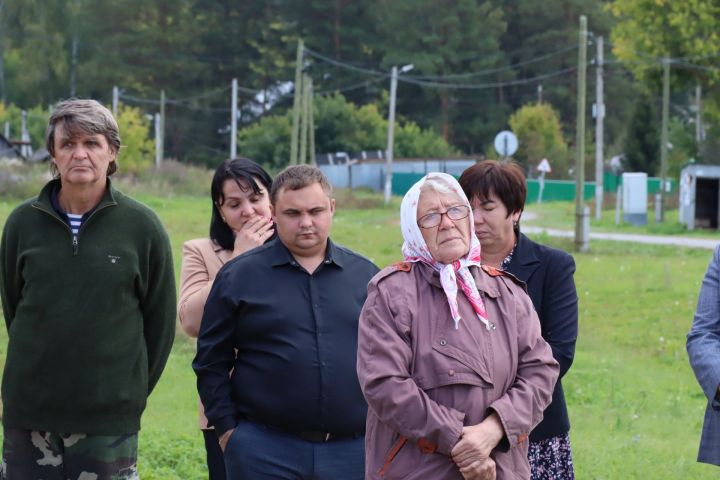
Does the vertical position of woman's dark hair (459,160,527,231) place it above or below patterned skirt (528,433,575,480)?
above

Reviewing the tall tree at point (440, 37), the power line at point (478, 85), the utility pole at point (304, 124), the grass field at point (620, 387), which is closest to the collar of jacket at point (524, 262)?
the grass field at point (620, 387)

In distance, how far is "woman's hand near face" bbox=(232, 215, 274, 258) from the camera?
17.1ft

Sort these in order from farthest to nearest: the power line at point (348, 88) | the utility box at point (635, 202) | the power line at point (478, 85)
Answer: the power line at point (348, 88)
the power line at point (478, 85)
the utility box at point (635, 202)

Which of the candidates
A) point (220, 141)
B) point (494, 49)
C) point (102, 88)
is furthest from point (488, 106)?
point (102, 88)

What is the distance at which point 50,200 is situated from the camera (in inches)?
186

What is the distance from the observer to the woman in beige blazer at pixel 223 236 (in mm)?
5215

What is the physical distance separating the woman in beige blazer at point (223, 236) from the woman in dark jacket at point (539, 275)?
904 millimetres

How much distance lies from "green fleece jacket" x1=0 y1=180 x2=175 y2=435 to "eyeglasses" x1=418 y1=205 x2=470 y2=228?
129 centimetres

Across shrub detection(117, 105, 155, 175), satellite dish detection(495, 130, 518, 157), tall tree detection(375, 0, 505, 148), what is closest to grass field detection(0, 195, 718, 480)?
satellite dish detection(495, 130, 518, 157)

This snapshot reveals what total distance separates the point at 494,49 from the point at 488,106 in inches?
173

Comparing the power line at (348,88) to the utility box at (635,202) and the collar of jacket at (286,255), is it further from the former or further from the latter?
the collar of jacket at (286,255)

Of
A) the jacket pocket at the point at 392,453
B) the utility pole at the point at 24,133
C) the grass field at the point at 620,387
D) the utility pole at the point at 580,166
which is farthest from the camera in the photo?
the utility pole at the point at 24,133

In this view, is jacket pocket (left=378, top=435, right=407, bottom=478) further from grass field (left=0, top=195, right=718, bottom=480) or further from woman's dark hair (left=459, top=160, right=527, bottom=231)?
grass field (left=0, top=195, right=718, bottom=480)

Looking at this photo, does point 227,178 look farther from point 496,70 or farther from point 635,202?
point 496,70
